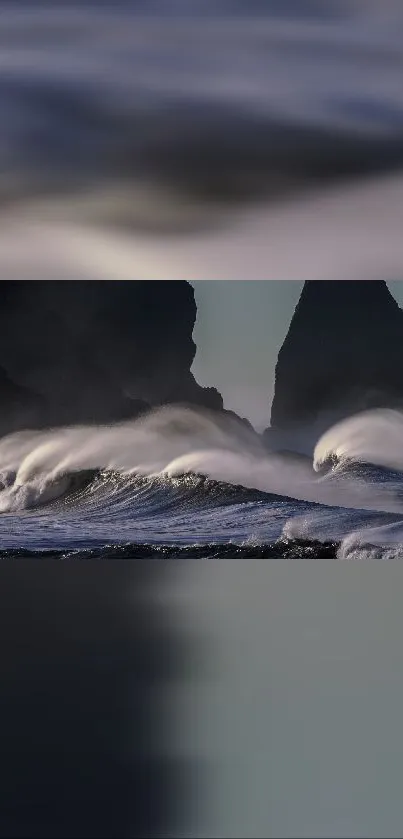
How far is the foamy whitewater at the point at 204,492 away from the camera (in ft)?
15.2

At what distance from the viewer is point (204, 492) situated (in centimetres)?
463

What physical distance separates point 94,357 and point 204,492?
2.26 feet

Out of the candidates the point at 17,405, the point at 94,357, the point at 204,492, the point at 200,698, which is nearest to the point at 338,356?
the point at 204,492

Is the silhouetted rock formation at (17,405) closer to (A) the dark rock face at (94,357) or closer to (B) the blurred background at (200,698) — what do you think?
(A) the dark rock face at (94,357)

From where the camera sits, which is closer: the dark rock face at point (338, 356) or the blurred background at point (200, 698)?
the blurred background at point (200, 698)
